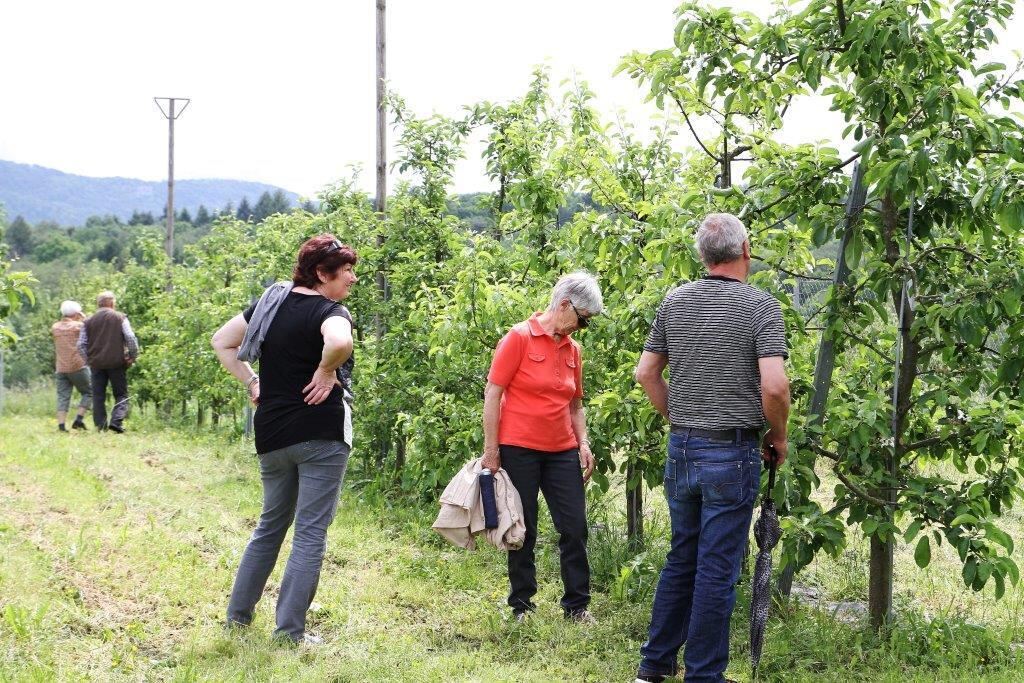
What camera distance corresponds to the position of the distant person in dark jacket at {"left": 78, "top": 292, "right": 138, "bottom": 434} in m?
13.2

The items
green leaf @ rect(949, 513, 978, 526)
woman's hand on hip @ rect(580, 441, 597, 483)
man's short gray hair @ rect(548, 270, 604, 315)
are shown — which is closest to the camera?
green leaf @ rect(949, 513, 978, 526)

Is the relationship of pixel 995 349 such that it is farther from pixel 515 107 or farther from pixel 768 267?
pixel 515 107

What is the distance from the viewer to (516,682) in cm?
430

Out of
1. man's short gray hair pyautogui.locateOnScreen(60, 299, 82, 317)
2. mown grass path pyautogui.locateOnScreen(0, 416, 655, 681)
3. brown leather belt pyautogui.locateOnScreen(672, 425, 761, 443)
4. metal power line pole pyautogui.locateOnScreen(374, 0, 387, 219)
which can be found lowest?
mown grass path pyautogui.locateOnScreen(0, 416, 655, 681)

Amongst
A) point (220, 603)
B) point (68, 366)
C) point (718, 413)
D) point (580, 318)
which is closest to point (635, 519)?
point (580, 318)

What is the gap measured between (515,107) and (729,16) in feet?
12.3

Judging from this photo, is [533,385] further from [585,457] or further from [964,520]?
[964,520]

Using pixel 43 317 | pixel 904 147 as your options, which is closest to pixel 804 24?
pixel 904 147

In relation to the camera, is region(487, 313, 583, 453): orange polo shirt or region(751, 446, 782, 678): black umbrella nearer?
region(751, 446, 782, 678): black umbrella

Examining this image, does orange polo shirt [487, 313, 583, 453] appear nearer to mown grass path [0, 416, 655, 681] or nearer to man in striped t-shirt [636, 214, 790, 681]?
mown grass path [0, 416, 655, 681]

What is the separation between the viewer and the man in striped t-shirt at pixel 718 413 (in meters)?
3.87

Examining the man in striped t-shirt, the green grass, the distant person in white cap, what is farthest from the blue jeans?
the distant person in white cap

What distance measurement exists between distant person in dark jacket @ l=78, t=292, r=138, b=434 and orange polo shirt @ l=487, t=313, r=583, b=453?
9.44m

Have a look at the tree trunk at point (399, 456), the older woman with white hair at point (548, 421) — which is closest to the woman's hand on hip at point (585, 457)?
the older woman with white hair at point (548, 421)
